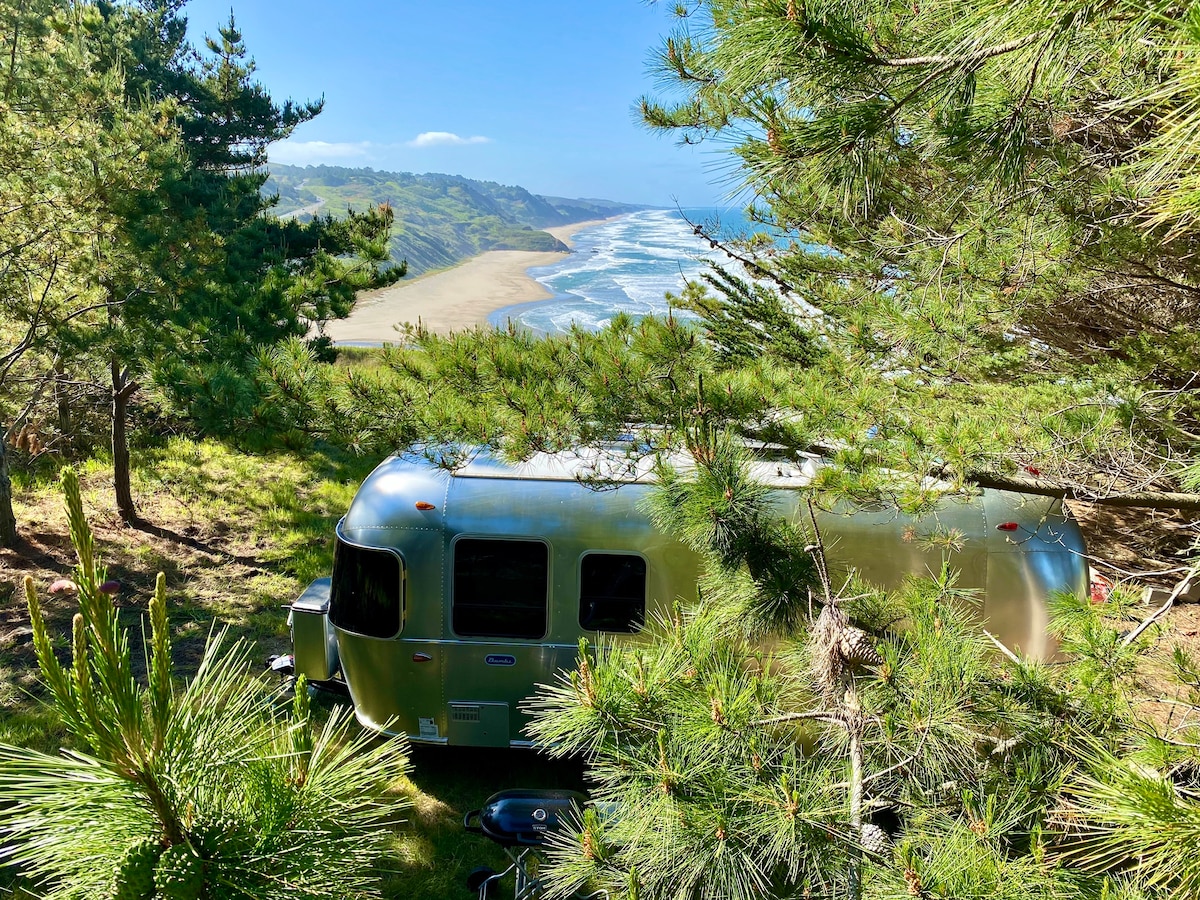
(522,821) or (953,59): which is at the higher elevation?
(953,59)

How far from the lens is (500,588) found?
17.5 feet

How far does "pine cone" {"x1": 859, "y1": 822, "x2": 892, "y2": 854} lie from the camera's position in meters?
2.00

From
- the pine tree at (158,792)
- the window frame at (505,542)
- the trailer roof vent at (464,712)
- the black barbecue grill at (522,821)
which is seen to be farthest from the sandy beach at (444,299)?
the pine tree at (158,792)

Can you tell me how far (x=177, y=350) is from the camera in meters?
7.59

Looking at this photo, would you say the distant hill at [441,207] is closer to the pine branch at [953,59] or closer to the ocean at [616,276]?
the ocean at [616,276]

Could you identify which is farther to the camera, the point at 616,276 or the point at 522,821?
the point at 616,276

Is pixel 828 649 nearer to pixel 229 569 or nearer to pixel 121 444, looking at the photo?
pixel 229 569

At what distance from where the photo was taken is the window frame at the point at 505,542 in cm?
525

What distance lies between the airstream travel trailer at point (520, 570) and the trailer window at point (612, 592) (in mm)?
11

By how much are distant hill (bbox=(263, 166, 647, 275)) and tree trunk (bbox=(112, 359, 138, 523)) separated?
4422 cm

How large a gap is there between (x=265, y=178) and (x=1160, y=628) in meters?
15.6

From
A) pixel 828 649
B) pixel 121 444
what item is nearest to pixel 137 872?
pixel 828 649

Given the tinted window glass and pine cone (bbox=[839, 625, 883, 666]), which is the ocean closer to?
the tinted window glass

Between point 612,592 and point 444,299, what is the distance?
37132mm
